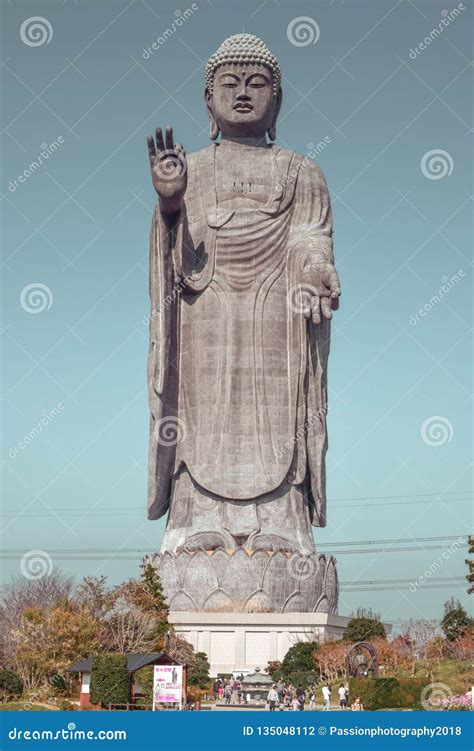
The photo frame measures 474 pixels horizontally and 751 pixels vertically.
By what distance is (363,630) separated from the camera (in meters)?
30.4

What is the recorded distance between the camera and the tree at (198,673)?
91.5 ft

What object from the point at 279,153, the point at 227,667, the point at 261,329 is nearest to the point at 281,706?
the point at 227,667

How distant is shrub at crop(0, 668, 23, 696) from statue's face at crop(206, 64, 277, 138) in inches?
666

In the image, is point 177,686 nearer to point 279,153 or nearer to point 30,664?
point 30,664

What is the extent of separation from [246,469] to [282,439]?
1.27 meters

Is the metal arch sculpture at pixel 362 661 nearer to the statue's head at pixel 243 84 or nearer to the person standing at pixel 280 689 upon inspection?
the person standing at pixel 280 689

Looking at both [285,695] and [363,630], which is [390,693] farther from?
[363,630]

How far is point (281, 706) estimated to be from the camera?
935 inches

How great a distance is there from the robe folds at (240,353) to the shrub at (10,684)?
9.96m

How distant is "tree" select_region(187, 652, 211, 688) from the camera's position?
91.5ft

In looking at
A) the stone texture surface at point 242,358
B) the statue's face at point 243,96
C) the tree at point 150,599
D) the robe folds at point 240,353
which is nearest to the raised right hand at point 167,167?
the stone texture surface at point 242,358

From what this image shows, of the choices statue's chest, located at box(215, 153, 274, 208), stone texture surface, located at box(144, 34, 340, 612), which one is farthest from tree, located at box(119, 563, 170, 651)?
statue's chest, located at box(215, 153, 274, 208)

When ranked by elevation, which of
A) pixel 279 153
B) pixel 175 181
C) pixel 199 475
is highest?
pixel 279 153

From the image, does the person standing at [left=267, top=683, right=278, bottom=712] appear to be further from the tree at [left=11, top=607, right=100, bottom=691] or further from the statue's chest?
the statue's chest
